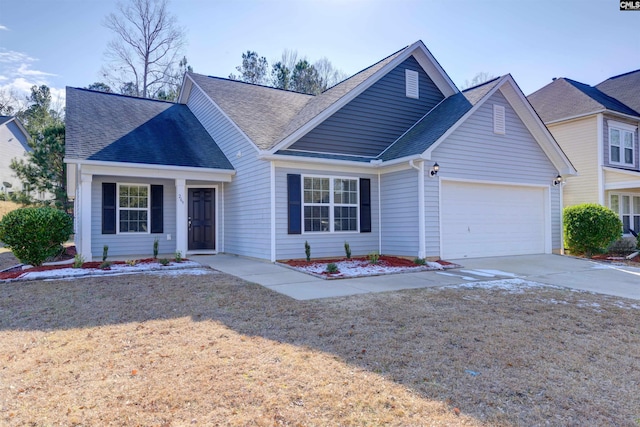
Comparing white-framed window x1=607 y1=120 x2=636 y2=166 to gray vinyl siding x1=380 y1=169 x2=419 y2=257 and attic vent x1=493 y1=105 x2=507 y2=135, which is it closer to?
attic vent x1=493 y1=105 x2=507 y2=135

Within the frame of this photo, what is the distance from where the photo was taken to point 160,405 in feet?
9.05

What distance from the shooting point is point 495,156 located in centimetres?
1120

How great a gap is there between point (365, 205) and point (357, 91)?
3.20 m

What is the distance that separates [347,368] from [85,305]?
13.6 ft

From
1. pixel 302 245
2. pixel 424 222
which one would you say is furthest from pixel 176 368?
pixel 424 222

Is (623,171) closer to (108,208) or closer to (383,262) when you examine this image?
(383,262)

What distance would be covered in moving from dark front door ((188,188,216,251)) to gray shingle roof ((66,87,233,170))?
1.26m

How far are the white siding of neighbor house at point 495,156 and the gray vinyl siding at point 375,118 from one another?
6.58 feet

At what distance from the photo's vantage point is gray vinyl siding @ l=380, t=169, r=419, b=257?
1012 centimetres

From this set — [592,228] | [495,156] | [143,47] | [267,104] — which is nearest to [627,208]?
[592,228]

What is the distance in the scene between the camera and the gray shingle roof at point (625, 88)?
695 inches

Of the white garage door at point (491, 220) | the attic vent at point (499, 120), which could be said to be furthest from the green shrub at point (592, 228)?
the attic vent at point (499, 120)

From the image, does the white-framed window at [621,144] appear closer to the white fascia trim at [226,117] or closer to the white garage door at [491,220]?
the white garage door at [491,220]

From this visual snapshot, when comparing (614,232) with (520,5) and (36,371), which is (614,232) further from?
(36,371)
